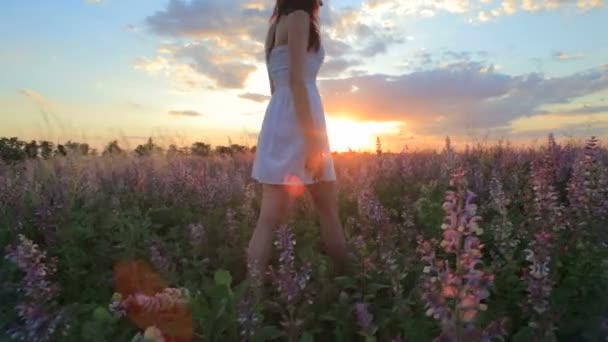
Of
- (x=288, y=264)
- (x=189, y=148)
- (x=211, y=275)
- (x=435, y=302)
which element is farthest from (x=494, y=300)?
(x=189, y=148)

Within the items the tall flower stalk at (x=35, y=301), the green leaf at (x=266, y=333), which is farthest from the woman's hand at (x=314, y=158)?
the tall flower stalk at (x=35, y=301)

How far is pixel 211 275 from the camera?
519 cm

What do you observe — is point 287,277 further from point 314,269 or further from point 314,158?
point 314,158

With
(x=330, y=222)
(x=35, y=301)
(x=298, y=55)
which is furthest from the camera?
(x=330, y=222)

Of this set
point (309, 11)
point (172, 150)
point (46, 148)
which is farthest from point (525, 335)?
point (46, 148)

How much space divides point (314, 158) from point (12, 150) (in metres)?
13.6

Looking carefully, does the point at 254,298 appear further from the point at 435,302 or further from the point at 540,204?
the point at 540,204

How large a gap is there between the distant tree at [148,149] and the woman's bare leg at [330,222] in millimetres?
9281

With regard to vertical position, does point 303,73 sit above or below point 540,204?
above

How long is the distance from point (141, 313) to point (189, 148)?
12.4m

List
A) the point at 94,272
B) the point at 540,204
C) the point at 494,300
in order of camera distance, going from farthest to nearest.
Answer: the point at 94,272 < the point at 540,204 < the point at 494,300

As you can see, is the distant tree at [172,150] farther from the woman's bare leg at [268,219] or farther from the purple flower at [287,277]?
the purple flower at [287,277]

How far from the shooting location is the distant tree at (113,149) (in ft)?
44.9

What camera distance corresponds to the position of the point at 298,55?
4133 mm
